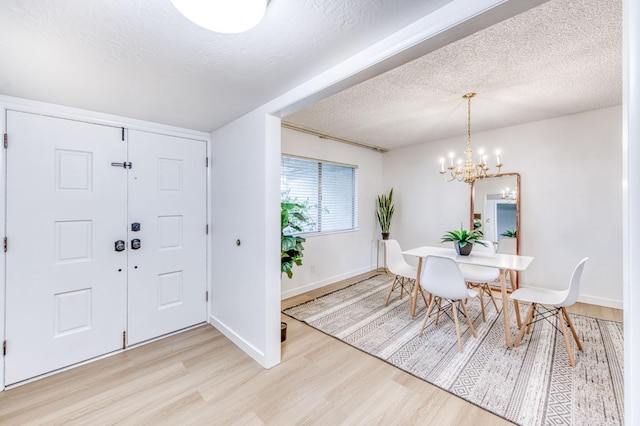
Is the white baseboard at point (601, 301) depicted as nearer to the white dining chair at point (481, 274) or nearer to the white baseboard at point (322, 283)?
the white dining chair at point (481, 274)

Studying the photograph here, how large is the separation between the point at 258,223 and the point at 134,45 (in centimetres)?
134

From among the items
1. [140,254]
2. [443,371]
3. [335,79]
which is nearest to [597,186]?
[443,371]

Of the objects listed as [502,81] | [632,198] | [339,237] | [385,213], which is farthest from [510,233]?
[632,198]

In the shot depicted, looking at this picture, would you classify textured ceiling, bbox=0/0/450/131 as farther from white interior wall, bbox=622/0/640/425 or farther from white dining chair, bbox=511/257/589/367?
white dining chair, bbox=511/257/589/367

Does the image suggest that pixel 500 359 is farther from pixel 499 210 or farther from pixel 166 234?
pixel 166 234

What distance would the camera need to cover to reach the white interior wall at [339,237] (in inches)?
152

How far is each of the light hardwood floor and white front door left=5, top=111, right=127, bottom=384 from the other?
26 cm

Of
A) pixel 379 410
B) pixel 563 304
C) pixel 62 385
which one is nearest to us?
pixel 379 410

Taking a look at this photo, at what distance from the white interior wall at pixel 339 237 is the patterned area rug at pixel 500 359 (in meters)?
0.71

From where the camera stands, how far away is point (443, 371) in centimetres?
209

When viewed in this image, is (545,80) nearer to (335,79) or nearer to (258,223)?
(335,79)

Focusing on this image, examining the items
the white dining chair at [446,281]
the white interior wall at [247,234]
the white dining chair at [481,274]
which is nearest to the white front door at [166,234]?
the white interior wall at [247,234]

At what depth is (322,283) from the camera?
4.21 m

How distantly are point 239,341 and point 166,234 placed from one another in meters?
1.26
